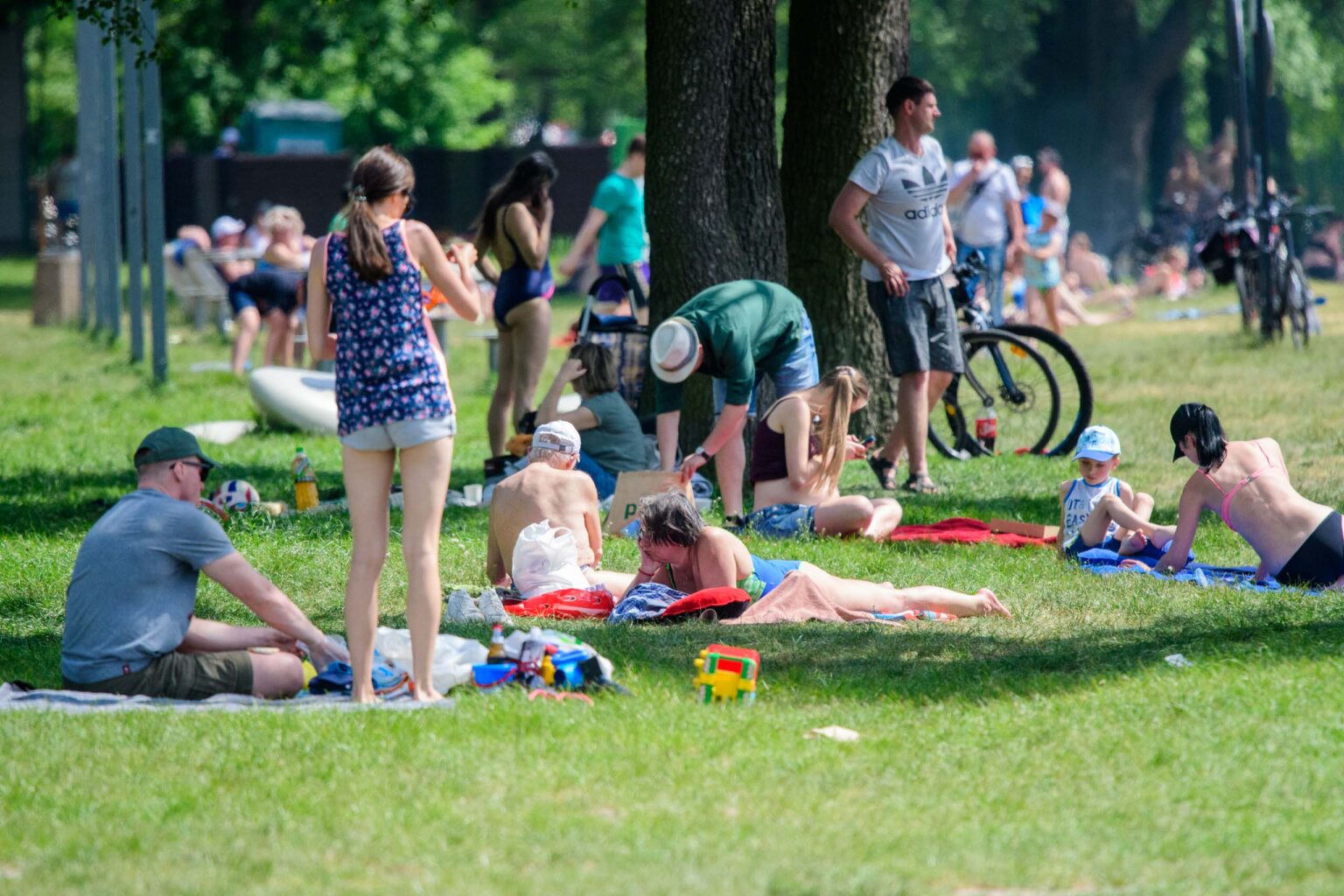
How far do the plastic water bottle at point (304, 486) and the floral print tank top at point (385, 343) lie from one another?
4321mm

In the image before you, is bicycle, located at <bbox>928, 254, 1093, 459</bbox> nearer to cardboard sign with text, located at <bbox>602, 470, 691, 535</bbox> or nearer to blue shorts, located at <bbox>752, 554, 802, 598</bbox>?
cardboard sign with text, located at <bbox>602, 470, 691, 535</bbox>

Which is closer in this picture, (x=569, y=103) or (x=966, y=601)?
(x=966, y=601)

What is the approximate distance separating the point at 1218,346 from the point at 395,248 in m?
13.0

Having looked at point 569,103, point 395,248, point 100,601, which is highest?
point 569,103

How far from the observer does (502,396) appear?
34.9 feet

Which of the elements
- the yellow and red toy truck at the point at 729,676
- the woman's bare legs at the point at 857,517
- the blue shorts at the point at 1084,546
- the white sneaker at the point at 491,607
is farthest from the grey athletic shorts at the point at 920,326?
the yellow and red toy truck at the point at 729,676

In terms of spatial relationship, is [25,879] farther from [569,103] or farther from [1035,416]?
[569,103]

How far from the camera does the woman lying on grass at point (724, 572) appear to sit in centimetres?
678

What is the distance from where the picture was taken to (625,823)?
14.6 feet

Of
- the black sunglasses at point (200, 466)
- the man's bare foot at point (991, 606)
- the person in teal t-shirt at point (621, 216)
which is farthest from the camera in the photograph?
the person in teal t-shirt at point (621, 216)

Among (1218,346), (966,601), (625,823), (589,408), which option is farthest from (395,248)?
(1218,346)

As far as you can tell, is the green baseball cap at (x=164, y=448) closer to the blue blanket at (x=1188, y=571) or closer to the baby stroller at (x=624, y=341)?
the blue blanket at (x=1188, y=571)

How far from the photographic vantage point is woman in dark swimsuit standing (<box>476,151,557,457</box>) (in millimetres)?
10328

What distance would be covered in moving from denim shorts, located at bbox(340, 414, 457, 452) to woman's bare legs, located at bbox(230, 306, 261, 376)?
35.9 ft
